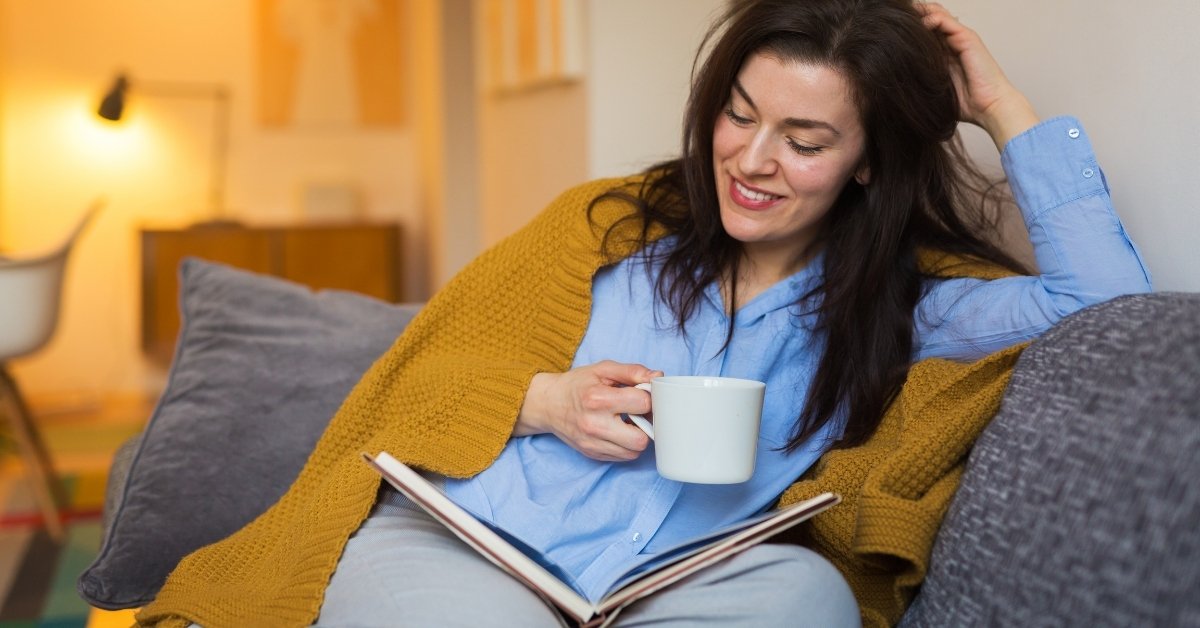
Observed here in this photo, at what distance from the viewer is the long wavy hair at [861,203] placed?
1361 millimetres

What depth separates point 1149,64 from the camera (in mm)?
1330

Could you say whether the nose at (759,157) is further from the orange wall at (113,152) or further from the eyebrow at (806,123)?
the orange wall at (113,152)

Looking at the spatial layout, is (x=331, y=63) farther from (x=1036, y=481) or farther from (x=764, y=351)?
(x=1036, y=481)

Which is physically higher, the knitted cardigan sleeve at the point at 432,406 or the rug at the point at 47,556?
the knitted cardigan sleeve at the point at 432,406

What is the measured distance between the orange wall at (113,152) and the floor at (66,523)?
363 mm

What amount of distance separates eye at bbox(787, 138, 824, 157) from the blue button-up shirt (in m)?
0.18

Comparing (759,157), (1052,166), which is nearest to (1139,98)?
(1052,166)

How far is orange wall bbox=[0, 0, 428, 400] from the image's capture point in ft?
17.4

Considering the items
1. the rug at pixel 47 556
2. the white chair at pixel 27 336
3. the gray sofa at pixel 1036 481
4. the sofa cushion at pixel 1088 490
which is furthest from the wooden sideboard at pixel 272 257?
the sofa cushion at pixel 1088 490

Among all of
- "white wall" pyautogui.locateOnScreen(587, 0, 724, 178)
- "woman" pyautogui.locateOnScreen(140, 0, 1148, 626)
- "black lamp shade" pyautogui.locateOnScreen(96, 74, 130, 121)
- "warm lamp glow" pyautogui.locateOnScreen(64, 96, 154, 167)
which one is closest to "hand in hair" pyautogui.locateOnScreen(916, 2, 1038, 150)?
"woman" pyautogui.locateOnScreen(140, 0, 1148, 626)

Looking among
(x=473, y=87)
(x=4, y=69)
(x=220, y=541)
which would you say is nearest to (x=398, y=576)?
(x=220, y=541)

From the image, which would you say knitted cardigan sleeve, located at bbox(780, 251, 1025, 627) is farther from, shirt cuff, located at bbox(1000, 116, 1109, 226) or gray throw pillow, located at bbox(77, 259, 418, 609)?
gray throw pillow, located at bbox(77, 259, 418, 609)

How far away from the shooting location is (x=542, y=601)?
115cm

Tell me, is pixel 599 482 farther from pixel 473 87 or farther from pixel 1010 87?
pixel 473 87
